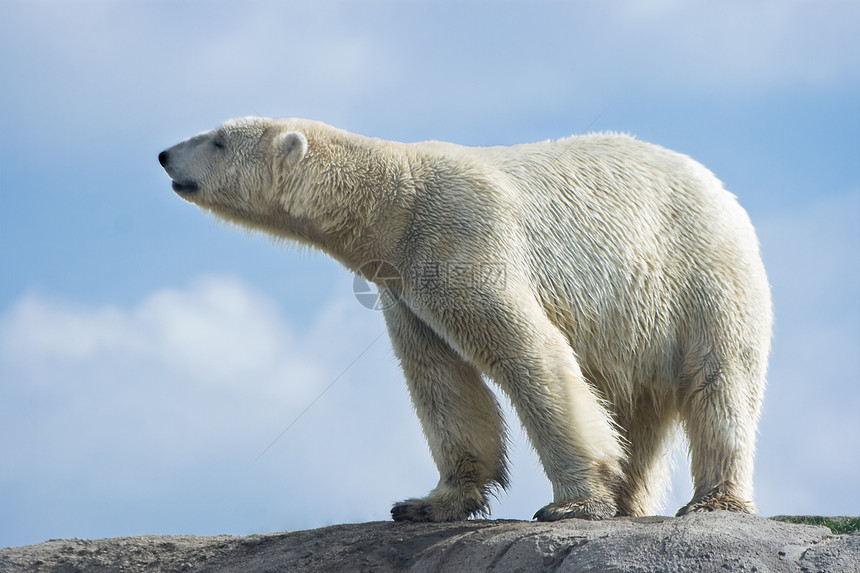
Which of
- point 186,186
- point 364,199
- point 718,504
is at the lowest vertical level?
point 718,504

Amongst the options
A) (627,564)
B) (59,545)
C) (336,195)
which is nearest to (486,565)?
(627,564)

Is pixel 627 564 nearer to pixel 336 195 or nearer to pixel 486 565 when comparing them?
pixel 486 565

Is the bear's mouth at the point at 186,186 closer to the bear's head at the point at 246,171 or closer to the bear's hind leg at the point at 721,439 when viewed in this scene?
the bear's head at the point at 246,171

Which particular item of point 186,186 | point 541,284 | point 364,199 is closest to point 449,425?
point 541,284

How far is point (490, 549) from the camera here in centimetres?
527

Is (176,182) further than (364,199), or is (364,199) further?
(176,182)

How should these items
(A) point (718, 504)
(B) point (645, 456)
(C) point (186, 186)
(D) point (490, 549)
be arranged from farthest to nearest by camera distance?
1. (B) point (645, 456)
2. (C) point (186, 186)
3. (A) point (718, 504)
4. (D) point (490, 549)

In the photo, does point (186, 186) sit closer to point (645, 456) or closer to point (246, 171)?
point (246, 171)

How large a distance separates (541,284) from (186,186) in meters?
2.71

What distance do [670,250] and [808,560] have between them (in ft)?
8.38

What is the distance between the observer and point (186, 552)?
6781 mm

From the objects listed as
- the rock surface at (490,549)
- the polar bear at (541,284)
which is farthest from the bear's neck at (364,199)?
the rock surface at (490,549)

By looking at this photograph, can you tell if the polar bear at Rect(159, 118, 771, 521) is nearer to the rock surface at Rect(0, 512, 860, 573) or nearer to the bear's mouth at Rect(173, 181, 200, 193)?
the bear's mouth at Rect(173, 181, 200, 193)

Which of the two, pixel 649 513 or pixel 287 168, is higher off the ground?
pixel 287 168
